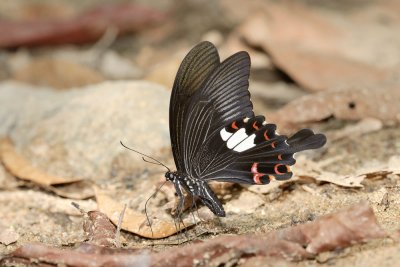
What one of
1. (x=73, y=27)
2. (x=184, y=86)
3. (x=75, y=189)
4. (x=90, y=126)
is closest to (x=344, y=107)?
(x=184, y=86)

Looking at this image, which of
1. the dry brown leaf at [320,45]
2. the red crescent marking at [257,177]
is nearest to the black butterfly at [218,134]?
the red crescent marking at [257,177]

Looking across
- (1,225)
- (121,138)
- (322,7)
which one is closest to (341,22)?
(322,7)

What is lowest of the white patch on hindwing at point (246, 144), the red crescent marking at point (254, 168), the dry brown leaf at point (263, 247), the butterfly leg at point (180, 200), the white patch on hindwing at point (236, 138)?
the dry brown leaf at point (263, 247)

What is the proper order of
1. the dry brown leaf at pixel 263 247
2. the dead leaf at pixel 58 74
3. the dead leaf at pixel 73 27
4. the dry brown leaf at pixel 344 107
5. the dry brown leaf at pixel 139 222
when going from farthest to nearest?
the dead leaf at pixel 73 27, the dead leaf at pixel 58 74, the dry brown leaf at pixel 344 107, the dry brown leaf at pixel 139 222, the dry brown leaf at pixel 263 247

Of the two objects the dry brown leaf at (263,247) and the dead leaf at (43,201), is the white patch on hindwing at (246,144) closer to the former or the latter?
the dry brown leaf at (263,247)

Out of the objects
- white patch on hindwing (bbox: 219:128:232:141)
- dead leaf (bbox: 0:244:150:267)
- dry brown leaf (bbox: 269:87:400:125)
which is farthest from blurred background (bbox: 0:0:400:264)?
dead leaf (bbox: 0:244:150:267)

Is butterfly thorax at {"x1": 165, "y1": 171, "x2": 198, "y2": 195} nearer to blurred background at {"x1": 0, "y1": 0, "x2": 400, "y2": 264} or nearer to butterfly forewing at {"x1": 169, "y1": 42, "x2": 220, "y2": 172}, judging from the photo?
butterfly forewing at {"x1": 169, "y1": 42, "x2": 220, "y2": 172}

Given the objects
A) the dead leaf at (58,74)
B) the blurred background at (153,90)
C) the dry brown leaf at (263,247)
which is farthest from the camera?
the dead leaf at (58,74)
